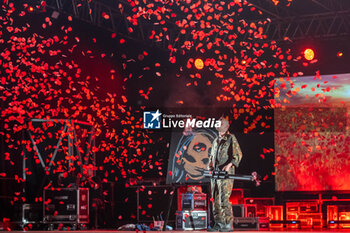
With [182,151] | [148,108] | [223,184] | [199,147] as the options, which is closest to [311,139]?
[199,147]

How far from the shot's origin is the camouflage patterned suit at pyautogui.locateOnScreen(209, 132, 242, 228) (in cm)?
847

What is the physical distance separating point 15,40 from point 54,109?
152 cm

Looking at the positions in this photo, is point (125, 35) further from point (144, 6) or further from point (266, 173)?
point (266, 173)

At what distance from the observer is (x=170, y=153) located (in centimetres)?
1270

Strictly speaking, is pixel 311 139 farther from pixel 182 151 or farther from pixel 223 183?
pixel 223 183

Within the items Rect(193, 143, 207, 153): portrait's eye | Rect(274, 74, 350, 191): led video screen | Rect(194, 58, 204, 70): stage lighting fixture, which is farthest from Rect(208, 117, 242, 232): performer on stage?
Rect(274, 74, 350, 191): led video screen

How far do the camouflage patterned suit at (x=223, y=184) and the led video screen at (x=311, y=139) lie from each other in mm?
4445

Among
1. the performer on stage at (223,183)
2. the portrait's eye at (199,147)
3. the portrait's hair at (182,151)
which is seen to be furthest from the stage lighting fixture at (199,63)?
the performer on stage at (223,183)

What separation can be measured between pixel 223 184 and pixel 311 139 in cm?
529

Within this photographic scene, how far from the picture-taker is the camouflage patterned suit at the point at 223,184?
8.47 meters

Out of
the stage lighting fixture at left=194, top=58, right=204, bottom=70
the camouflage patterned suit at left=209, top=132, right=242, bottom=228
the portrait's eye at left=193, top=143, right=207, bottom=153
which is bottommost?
the camouflage patterned suit at left=209, top=132, right=242, bottom=228

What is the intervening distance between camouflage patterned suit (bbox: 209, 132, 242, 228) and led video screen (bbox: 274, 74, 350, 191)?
445cm

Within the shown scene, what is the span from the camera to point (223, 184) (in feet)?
27.8

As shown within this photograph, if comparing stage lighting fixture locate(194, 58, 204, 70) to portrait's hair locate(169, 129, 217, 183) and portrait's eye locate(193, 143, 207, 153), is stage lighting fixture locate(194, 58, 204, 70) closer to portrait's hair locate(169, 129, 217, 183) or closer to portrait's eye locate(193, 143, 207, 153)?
portrait's hair locate(169, 129, 217, 183)
